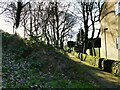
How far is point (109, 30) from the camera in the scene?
91.7 feet

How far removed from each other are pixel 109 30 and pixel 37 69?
1715 cm

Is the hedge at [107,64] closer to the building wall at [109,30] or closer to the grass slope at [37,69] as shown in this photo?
the building wall at [109,30]

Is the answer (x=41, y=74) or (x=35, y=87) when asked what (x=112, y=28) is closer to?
(x=41, y=74)

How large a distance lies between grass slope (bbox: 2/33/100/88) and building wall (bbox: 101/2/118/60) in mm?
12166

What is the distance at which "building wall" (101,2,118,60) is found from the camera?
26016 millimetres

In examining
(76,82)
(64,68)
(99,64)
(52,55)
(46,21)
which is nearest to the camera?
(76,82)

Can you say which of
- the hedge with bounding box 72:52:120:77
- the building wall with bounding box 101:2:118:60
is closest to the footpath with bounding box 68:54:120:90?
the hedge with bounding box 72:52:120:77

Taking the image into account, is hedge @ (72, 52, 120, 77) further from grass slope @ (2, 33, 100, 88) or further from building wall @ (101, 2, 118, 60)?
grass slope @ (2, 33, 100, 88)

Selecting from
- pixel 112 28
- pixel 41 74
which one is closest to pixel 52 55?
pixel 41 74

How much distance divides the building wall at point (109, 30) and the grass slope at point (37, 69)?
12166 millimetres

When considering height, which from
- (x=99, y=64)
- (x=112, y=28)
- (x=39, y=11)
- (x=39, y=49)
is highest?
(x=39, y=11)

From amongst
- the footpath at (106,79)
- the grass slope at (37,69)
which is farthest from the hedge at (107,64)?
the grass slope at (37,69)

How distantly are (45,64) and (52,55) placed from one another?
4.48 feet

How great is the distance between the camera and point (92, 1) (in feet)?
107
